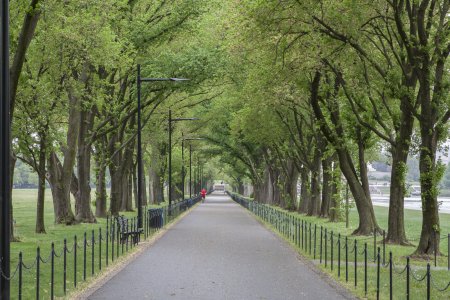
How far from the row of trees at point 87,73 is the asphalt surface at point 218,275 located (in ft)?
18.9

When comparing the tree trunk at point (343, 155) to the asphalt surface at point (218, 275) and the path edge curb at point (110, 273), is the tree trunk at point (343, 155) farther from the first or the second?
the path edge curb at point (110, 273)

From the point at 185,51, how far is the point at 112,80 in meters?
4.09

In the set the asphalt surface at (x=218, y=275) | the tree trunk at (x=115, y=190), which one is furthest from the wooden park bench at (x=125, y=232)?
the tree trunk at (x=115, y=190)

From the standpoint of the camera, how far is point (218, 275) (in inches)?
630

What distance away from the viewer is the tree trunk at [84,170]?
3497 centimetres

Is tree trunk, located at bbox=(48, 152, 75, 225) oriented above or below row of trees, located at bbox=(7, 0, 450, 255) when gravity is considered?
below

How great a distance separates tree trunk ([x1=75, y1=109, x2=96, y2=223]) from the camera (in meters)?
35.0

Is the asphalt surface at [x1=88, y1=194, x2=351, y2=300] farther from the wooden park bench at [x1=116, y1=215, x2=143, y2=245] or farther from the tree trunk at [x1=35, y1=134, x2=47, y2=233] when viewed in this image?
the tree trunk at [x1=35, y1=134, x2=47, y2=233]

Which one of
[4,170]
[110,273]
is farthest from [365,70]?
[4,170]

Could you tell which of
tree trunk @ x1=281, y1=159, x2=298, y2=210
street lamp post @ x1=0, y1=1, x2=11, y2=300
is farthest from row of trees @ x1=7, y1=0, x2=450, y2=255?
tree trunk @ x1=281, y1=159, x2=298, y2=210

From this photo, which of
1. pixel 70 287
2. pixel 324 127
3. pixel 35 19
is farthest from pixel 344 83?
pixel 70 287

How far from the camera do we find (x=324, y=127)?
27438mm

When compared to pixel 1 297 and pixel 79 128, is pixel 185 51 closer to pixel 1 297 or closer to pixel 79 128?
pixel 79 128

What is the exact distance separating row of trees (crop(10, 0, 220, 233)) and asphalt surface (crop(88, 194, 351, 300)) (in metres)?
5.77
